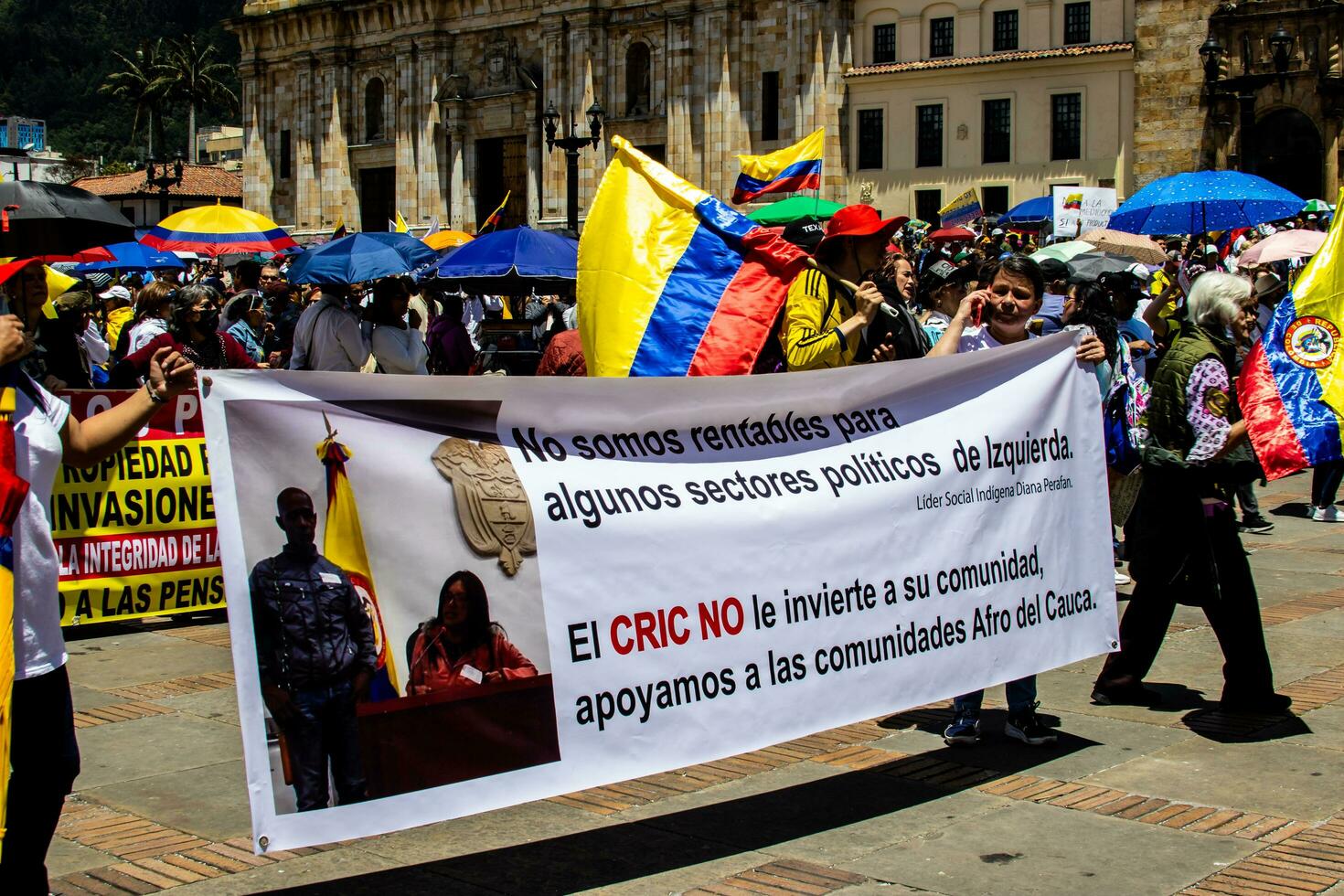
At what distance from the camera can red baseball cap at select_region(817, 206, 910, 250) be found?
19.8 ft

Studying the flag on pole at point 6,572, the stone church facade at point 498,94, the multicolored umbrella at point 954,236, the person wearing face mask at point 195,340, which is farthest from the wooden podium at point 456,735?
the stone church facade at point 498,94

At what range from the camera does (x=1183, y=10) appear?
38344 millimetres

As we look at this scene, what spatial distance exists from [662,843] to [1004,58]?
38.5 m

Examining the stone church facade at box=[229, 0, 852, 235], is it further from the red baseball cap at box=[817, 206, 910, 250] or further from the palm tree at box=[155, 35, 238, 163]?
the red baseball cap at box=[817, 206, 910, 250]

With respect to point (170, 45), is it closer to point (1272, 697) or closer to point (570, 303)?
point (570, 303)

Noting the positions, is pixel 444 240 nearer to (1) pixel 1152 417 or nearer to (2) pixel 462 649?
(1) pixel 1152 417

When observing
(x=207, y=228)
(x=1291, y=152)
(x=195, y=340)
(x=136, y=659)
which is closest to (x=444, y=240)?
(x=207, y=228)

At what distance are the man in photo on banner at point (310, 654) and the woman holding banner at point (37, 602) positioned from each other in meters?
0.46

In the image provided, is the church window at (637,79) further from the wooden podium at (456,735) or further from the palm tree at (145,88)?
the palm tree at (145,88)

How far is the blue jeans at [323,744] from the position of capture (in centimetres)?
409

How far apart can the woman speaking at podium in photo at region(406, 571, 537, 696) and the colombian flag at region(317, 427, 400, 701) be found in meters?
0.07

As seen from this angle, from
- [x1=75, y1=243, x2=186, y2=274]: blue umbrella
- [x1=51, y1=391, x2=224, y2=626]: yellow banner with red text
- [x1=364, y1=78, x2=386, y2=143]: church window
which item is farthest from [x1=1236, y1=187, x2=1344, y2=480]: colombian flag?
[x1=364, y1=78, x2=386, y2=143]: church window

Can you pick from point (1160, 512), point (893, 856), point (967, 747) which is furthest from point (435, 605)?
point (1160, 512)

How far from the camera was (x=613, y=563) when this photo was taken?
469 centimetres
